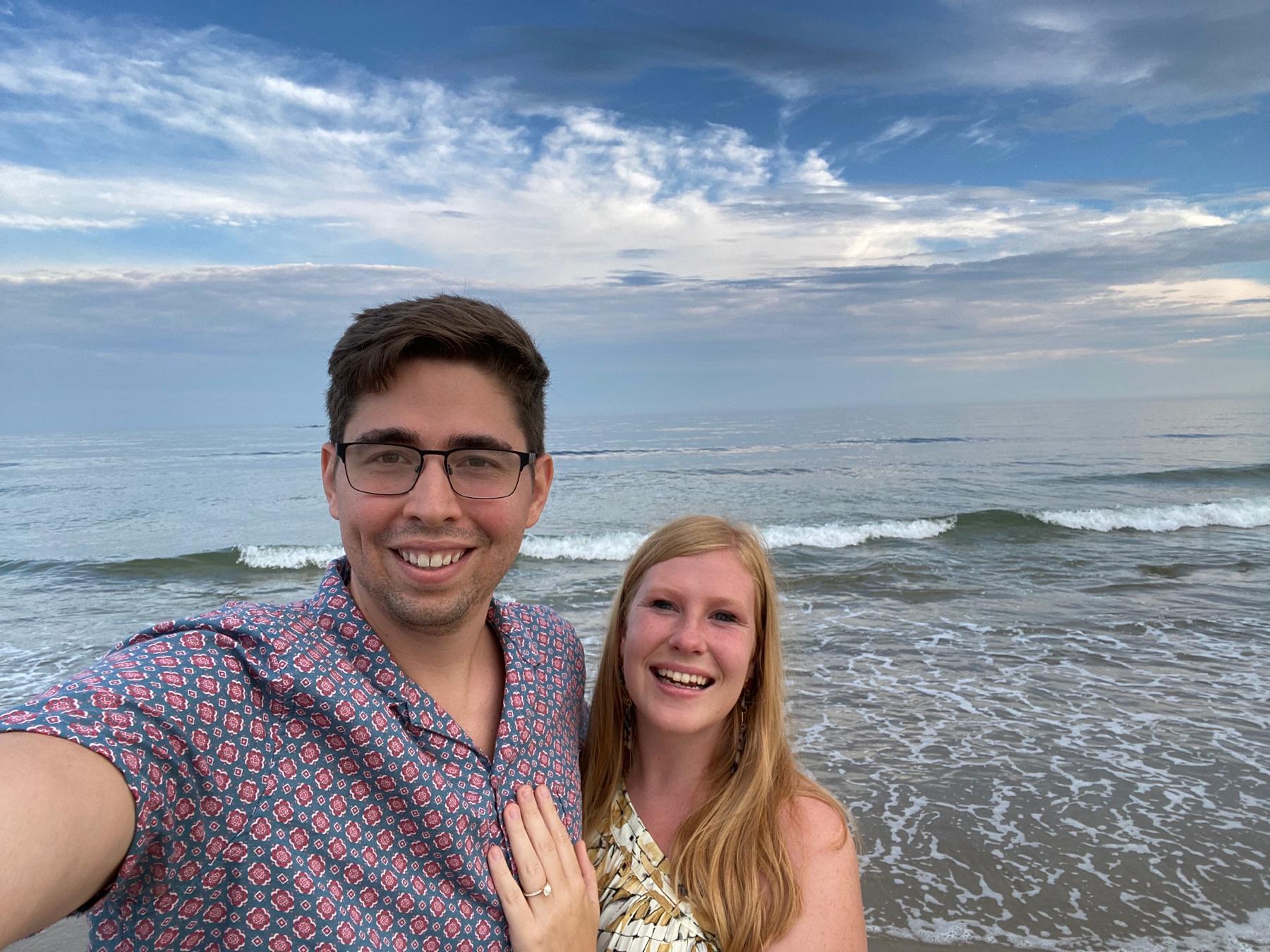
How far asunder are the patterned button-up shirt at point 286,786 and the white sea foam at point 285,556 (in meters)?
16.1

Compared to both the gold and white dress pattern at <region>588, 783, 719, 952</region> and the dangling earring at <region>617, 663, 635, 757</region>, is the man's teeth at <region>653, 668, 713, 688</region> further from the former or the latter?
the gold and white dress pattern at <region>588, 783, 719, 952</region>

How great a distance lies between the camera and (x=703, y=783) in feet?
9.54

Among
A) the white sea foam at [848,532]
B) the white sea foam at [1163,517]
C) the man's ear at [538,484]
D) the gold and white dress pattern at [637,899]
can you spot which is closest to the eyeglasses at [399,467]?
the man's ear at [538,484]

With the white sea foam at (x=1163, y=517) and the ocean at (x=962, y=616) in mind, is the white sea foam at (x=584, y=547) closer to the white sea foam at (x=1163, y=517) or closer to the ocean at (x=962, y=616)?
the ocean at (x=962, y=616)

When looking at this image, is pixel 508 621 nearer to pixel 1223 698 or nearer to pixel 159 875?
pixel 159 875

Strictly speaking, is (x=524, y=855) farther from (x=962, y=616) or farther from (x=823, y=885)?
(x=962, y=616)

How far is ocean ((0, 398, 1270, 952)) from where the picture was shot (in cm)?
502

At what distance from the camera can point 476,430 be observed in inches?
87.9

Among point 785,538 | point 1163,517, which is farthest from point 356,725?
point 1163,517

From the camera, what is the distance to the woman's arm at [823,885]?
2.46 metres

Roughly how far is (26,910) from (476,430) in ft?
4.39

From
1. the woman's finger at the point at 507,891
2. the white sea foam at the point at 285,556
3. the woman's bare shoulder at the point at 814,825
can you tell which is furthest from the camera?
the white sea foam at the point at 285,556

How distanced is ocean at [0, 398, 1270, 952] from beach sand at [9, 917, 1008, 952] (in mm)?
93

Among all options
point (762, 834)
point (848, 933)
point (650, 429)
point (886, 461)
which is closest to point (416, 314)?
point (762, 834)
